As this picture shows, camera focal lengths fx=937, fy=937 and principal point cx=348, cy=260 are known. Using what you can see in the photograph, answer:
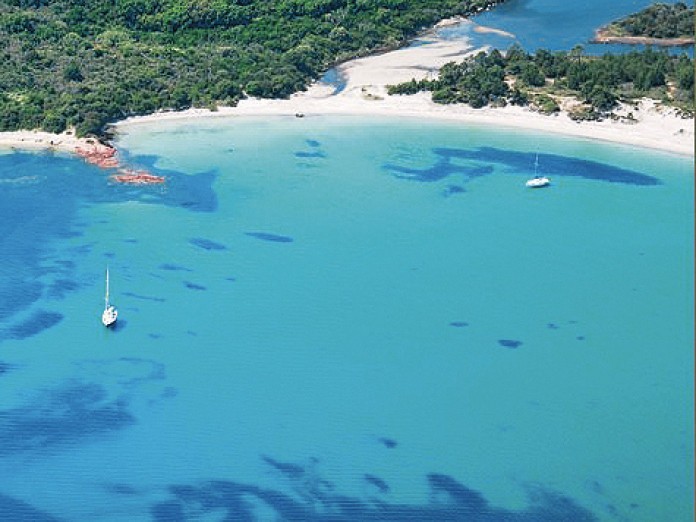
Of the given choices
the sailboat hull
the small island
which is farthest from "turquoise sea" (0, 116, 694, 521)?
the small island

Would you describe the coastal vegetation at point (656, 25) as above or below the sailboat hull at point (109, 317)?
above

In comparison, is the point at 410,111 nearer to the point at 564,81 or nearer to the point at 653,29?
the point at 564,81

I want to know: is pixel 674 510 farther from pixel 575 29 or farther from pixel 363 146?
pixel 575 29

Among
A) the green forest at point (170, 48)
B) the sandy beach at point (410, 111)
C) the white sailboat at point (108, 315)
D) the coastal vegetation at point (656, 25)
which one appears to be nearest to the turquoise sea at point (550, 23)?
the coastal vegetation at point (656, 25)

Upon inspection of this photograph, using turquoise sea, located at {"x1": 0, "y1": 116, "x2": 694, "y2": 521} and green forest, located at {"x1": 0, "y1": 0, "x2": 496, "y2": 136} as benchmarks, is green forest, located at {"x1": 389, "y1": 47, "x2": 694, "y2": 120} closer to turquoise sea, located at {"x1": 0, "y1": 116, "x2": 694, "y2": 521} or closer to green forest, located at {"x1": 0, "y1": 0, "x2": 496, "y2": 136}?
turquoise sea, located at {"x1": 0, "y1": 116, "x2": 694, "y2": 521}

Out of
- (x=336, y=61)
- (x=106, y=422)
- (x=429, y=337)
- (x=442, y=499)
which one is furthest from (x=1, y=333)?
(x=336, y=61)

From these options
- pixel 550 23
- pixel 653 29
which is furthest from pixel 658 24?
pixel 550 23

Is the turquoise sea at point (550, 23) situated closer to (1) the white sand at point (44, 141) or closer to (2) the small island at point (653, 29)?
(2) the small island at point (653, 29)
